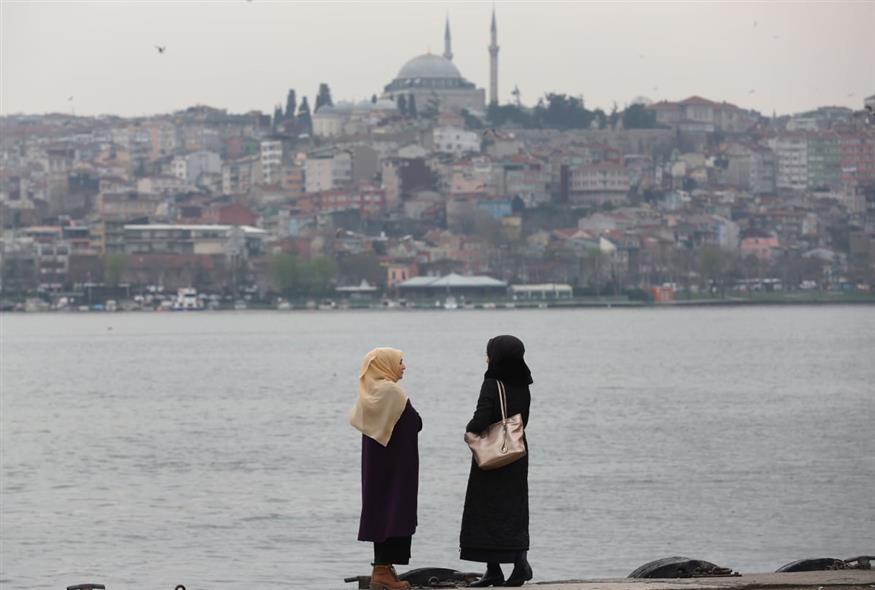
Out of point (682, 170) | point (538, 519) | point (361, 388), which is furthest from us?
point (682, 170)

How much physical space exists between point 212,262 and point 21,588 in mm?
91255

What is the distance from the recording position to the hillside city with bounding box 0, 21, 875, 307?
329ft

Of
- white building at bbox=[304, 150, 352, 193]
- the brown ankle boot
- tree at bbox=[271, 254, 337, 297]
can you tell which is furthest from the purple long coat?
white building at bbox=[304, 150, 352, 193]

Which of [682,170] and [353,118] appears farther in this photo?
[353,118]

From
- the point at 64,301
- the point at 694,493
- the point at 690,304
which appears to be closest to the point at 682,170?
the point at 690,304

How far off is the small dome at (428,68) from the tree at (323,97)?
6568 mm

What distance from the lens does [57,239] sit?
108000mm

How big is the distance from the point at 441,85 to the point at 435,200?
3466 centimetres

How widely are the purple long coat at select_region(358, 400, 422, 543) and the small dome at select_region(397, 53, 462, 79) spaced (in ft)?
494

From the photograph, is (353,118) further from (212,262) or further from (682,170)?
(212,262)

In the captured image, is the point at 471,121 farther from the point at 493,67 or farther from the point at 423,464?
the point at 423,464

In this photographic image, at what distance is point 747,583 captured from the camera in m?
7.17

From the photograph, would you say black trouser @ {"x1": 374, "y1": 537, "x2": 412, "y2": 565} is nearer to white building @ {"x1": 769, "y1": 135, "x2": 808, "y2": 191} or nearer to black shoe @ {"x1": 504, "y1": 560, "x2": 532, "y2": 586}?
black shoe @ {"x1": 504, "y1": 560, "x2": 532, "y2": 586}

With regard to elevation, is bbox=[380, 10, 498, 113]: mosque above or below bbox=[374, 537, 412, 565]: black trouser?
above
